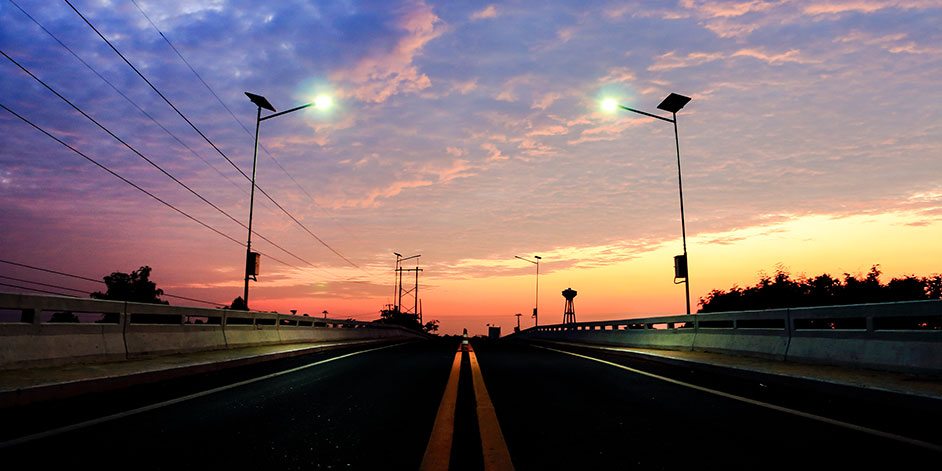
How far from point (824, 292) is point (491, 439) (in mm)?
74816

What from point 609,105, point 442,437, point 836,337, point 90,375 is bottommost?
point 442,437

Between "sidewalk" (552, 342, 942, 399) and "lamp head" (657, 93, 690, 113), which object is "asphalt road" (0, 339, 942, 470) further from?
"lamp head" (657, 93, 690, 113)

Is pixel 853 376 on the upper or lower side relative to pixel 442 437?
upper

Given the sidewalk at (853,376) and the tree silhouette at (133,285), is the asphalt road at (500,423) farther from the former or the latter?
the tree silhouette at (133,285)

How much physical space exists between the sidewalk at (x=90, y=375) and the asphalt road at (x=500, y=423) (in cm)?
37

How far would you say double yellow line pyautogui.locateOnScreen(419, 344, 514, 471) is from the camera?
14.5 feet

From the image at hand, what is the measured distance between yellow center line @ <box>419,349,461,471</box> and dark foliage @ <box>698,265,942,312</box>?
6482 centimetres

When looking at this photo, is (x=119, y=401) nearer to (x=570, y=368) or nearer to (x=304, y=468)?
(x=304, y=468)

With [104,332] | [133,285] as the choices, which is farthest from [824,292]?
[133,285]

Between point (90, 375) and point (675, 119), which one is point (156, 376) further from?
point (675, 119)

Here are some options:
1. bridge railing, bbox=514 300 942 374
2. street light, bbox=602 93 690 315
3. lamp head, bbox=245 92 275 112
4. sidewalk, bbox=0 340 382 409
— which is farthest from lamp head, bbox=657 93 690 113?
sidewalk, bbox=0 340 382 409

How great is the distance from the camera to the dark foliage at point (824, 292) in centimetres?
6281

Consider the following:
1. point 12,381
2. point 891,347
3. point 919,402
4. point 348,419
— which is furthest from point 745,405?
point 12,381

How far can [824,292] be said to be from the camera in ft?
227
